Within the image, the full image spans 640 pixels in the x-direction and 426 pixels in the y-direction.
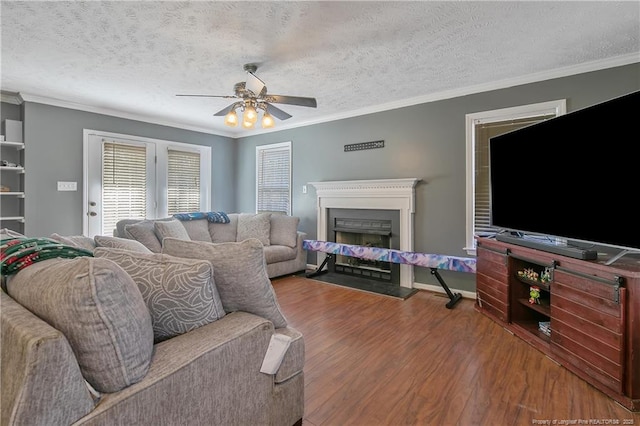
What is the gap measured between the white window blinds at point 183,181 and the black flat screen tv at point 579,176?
4895mm

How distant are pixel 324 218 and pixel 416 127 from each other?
6.16 ft

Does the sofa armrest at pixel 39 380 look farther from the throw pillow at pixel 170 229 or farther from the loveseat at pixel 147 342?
the throw pillow at pixel 170 229

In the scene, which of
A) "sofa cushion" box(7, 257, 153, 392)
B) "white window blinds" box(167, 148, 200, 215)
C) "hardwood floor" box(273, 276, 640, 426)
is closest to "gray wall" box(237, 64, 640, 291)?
"hardwood floor" box(273, 276, 640, 426)

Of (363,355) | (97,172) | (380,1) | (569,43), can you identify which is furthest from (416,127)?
(97,172)

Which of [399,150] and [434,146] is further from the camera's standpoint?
[399,150]

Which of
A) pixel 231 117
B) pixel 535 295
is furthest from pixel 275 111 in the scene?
pixel 535 295

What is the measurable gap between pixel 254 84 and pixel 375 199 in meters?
2.32

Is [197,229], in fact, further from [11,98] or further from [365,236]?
[11,98]

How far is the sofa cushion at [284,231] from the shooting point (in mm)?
4832

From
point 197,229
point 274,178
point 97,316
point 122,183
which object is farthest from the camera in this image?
point 274,178

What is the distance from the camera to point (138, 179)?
5012 millimetres

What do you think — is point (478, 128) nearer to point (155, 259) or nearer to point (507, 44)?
point (507, 44)

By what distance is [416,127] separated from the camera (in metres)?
4.11

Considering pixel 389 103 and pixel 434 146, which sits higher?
pixel 389 103
